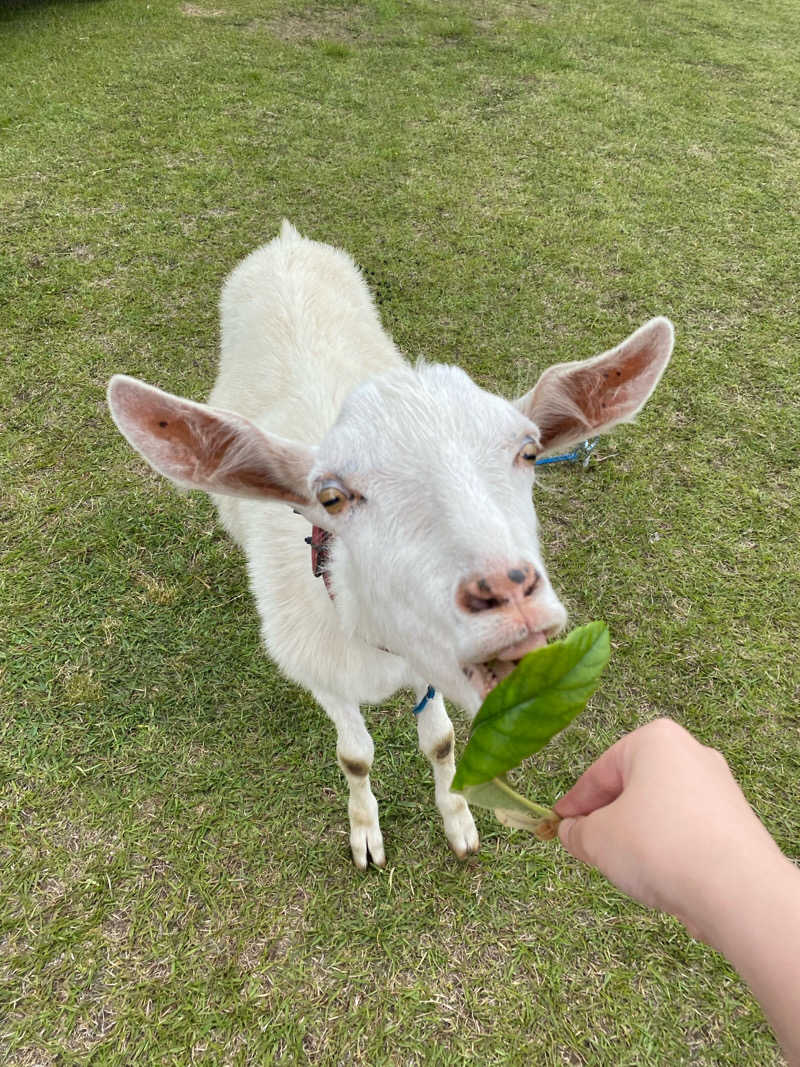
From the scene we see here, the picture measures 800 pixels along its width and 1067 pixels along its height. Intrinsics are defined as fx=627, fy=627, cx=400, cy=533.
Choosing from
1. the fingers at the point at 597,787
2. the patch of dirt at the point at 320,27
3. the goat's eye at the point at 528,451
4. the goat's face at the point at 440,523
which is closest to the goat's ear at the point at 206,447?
the goat's face at the point at 440,523

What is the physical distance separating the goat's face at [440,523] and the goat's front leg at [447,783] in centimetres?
92

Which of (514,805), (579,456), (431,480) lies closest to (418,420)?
(431,480)

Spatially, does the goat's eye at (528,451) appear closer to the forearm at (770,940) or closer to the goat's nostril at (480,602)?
the goat's nostril at (480,602)

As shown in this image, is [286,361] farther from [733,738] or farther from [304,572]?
[733,738]

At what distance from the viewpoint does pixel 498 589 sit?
3.69 ft

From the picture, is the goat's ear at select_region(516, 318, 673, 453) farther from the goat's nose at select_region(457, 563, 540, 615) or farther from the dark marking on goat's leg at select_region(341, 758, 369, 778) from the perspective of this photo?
the dark marking on goat's leg at select_region(341, 758, 369, 778)

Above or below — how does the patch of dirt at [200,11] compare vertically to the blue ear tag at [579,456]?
above

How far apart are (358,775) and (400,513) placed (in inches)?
60.5

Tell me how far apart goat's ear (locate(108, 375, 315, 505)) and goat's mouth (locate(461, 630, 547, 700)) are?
30.8 inches

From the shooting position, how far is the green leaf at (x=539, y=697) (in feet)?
3.50

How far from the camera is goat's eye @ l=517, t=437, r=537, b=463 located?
1557 mm

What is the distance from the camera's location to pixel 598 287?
203 inches

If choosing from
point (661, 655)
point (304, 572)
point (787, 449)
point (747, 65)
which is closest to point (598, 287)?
point (787, 449)

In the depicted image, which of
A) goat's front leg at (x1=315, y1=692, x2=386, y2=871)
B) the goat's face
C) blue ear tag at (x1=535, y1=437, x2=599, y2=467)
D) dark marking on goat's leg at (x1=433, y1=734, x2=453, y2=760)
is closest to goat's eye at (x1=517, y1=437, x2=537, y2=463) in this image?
the goat's face
